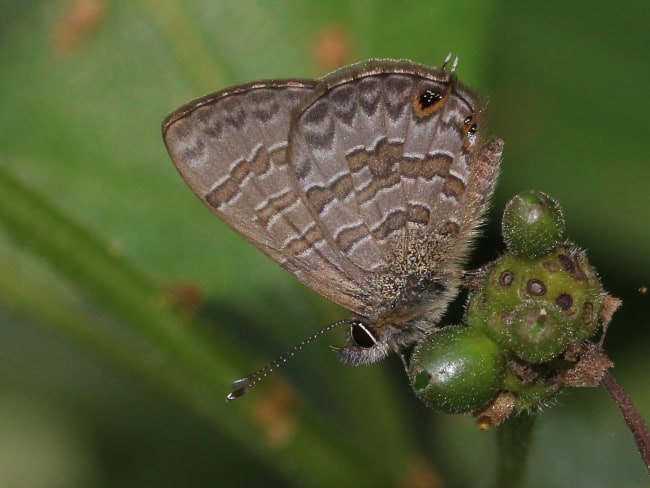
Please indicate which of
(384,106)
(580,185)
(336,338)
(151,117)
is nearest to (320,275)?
(384,106)

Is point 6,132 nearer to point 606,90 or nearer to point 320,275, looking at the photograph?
point 320,275

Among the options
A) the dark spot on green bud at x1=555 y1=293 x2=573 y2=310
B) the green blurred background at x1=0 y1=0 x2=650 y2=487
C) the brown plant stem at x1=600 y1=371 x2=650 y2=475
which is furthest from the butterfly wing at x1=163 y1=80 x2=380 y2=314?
the brown plant stem at x1=600 y1=371 x2=650 y2=475

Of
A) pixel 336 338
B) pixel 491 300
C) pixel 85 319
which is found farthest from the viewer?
pixel 336 338

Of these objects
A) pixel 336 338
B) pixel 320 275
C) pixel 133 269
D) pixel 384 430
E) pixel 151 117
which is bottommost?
pixel 384 430

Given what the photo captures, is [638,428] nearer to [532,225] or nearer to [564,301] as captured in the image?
[564,301]

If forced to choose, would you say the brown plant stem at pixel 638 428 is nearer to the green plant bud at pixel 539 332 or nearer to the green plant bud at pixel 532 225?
the green plant bud at pixel 539 332

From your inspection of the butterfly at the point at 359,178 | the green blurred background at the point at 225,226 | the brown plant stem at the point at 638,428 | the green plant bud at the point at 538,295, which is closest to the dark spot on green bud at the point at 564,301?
the green plant bud at the point at 538,295
